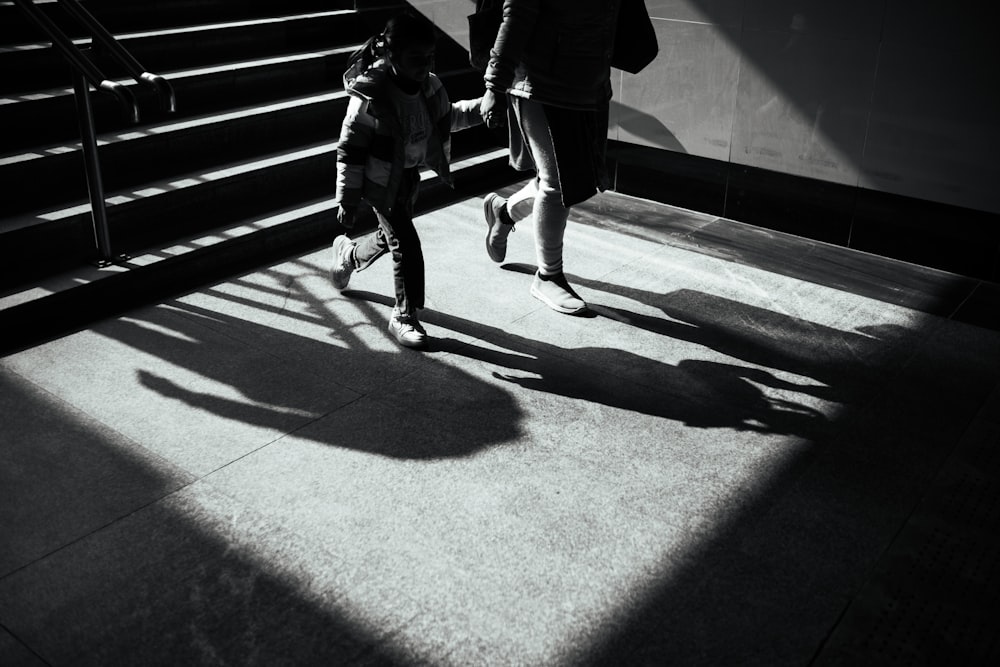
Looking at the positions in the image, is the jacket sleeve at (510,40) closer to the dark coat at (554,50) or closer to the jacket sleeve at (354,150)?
the dark coat at (554,50)

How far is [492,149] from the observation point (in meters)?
7.78

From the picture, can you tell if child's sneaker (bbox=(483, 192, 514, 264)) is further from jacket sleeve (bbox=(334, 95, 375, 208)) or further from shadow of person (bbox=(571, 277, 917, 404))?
jacket sleeve (bbox=(334, 95, 375, 208))

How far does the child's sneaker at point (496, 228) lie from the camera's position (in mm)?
5562

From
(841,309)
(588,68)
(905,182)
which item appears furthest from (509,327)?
(905,182)

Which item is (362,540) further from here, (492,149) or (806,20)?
(492,149)

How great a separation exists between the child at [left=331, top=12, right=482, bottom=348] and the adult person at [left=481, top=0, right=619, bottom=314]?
0.28 meters

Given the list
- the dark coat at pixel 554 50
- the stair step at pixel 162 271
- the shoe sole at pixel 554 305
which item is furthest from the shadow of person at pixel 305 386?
the dark coat at pixel 554 50

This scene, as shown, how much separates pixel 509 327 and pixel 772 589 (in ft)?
7.49

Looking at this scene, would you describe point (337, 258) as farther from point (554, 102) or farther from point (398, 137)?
point (554, 102)

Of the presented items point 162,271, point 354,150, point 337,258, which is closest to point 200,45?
point 162,271

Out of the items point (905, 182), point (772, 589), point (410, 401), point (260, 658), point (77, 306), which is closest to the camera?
point (260, 658)

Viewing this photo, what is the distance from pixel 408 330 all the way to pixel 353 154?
940mm

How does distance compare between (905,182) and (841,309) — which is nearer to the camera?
(841,309)

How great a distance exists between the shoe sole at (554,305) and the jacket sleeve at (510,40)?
120 cm
